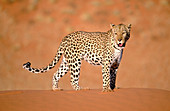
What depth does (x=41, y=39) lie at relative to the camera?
27328 millimetres

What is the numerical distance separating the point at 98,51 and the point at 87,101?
2216 mm

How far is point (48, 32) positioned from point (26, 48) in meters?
2.50

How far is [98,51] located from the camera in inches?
470

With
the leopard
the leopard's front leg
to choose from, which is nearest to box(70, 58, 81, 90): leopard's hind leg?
the leopard

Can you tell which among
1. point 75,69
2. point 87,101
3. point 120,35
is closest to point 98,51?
point 75,69

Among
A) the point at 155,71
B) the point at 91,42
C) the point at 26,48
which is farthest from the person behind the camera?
the point at 26,48

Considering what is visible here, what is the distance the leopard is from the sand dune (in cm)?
76

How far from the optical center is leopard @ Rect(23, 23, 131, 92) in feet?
37.5

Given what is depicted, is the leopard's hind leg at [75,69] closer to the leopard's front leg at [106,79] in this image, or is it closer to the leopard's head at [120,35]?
the leopard's front leg at [106,79]

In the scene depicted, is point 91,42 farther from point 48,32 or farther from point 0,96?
point 48,32
